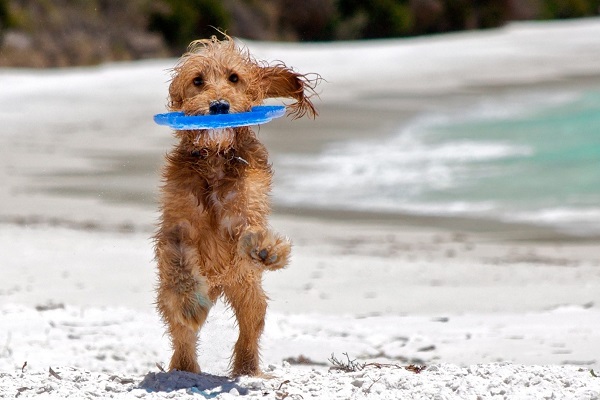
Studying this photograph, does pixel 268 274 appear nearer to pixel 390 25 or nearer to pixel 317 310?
pixel 317 310

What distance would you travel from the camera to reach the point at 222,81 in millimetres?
4953

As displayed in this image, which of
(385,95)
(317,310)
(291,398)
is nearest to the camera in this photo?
(291,398)

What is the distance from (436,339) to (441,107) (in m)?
14.8

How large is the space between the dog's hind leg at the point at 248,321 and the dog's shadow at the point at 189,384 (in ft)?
0.90

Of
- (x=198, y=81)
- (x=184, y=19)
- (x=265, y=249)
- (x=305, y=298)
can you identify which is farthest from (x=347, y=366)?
(x=184, y=19)

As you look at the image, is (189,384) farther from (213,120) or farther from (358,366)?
(213,120)

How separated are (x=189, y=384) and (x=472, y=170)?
945 centimetres

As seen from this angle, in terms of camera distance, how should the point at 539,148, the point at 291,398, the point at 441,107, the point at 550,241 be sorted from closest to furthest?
the point at 291,398
the point at 550,241
the point at 539,148
the point at 441,107

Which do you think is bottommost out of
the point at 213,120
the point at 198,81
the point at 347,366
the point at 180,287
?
the point at 347,366

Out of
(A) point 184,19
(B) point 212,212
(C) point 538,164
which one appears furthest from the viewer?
(A) point 184,19

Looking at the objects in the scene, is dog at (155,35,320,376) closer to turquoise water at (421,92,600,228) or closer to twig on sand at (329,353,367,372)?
twig on sand at (329,353,367,372)

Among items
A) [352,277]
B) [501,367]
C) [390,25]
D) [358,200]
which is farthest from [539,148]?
[390,25]

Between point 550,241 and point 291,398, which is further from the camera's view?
point 550,241

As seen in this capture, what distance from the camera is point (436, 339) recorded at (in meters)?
6.12
